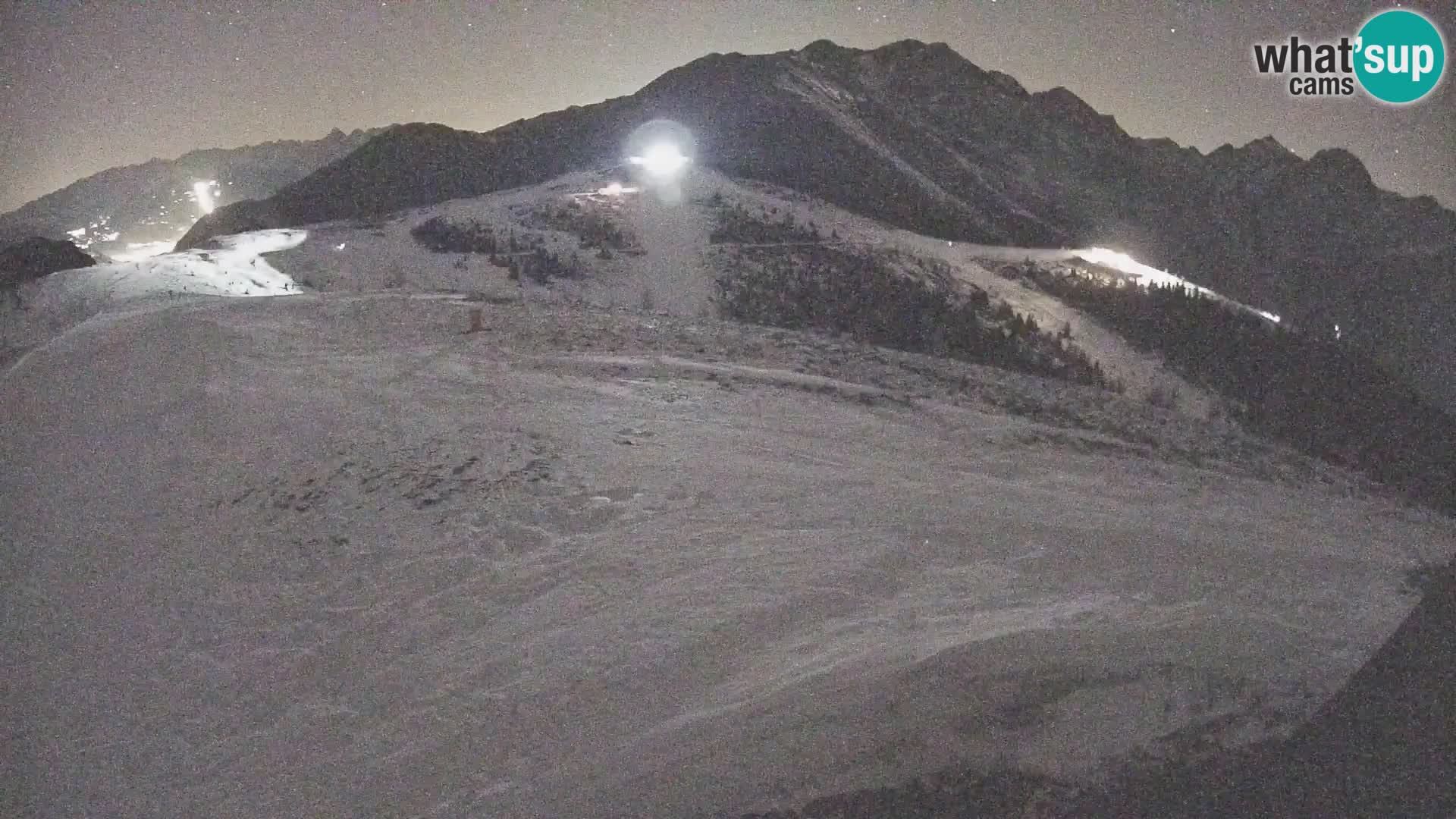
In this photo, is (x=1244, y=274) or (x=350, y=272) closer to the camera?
(x=350, y=272)

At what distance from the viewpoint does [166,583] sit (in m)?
6.34

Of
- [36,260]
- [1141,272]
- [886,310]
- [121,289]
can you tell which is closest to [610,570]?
[121,289]

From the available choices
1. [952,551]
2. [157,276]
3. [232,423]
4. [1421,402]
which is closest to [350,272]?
[157,276]

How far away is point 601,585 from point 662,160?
4417 cm

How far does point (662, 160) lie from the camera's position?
156 ft

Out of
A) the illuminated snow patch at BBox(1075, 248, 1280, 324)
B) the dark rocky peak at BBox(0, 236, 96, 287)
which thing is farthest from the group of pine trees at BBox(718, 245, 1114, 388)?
the dark rocky peak at BBox(0, 236, 96, 287)

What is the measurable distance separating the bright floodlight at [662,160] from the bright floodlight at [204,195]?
5701 inches

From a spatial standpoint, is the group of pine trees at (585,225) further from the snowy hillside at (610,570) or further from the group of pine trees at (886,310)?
the snowy hillside at (610,570)

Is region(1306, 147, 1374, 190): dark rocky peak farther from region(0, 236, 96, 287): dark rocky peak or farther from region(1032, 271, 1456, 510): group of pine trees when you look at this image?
region(0, 236, 96, 287): dark rocky peak

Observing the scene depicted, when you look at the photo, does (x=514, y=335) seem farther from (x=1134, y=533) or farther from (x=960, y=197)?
(x=960, y=197)

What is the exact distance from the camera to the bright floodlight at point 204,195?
167500 millimetres

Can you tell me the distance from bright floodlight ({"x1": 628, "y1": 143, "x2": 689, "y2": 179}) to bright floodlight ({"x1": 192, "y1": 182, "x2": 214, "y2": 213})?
14481 cm

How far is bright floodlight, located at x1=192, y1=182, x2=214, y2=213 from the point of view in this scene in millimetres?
167500

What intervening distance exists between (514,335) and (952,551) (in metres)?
→ 8.06
